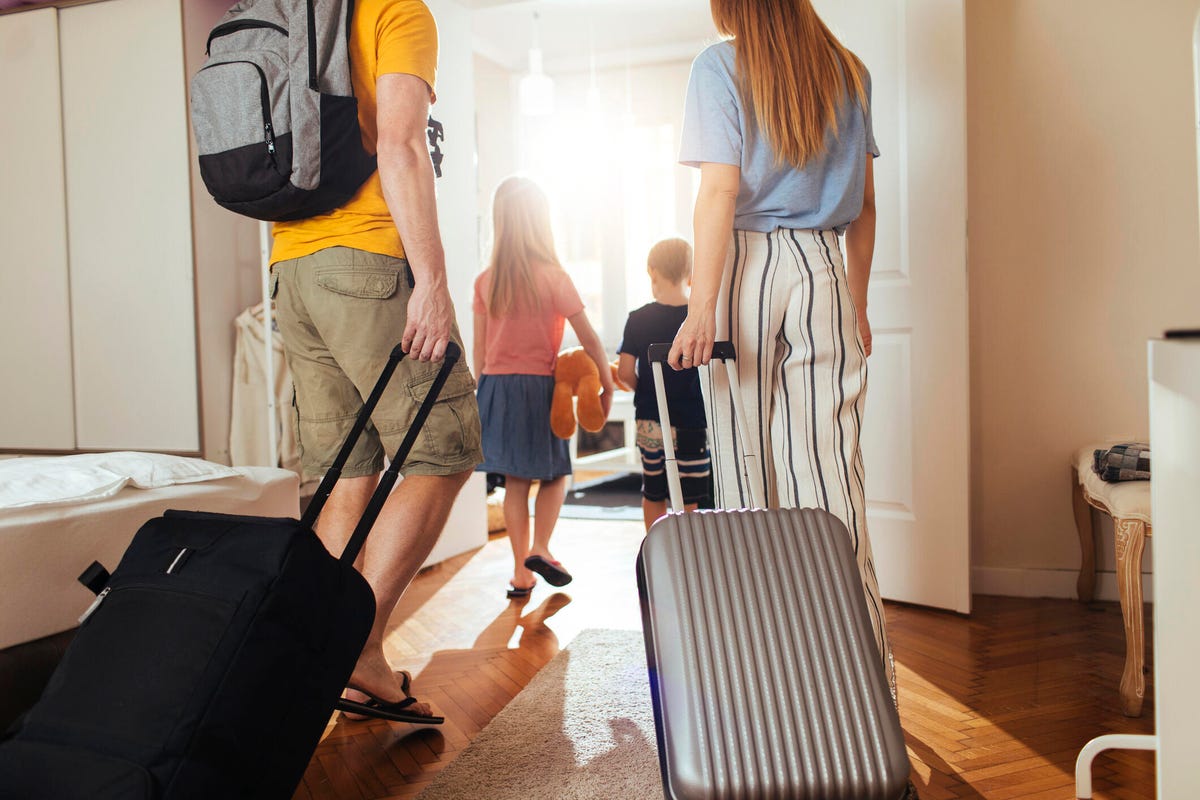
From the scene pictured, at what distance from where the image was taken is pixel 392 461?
1504 mm

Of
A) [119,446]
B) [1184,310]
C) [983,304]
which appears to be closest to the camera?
[1184,310]

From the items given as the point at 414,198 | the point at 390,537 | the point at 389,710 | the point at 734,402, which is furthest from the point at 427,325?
the point at 389,710

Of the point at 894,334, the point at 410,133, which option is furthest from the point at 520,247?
the point at 410,133

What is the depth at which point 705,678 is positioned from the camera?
3.81 feet

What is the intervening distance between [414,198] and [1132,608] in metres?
1.69

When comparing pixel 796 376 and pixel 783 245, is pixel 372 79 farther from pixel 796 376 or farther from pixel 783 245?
pixel 796 376

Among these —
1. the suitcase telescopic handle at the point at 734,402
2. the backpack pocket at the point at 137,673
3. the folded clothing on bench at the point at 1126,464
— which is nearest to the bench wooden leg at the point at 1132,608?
the folded clothing on bench at the point at 1126,464

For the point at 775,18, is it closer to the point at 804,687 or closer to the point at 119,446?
the point at 804,687

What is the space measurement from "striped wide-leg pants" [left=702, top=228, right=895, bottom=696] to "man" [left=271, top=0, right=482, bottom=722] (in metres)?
0.51

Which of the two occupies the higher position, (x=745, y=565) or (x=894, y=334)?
(x=894, y=334)

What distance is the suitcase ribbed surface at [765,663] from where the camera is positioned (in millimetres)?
1112

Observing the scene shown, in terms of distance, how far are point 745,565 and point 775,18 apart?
3.33 ft

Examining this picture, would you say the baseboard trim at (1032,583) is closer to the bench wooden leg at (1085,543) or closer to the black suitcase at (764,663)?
the bench wooden leg at (1085,543)

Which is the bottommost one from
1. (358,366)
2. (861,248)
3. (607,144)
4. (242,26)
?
(358,366)
